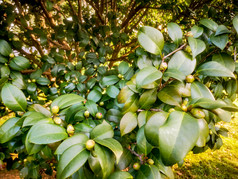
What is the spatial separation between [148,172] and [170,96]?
1.20ft

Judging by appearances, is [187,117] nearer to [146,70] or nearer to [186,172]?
[146,70]

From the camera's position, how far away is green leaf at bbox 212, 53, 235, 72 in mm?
754

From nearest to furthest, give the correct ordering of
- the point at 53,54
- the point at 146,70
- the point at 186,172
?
1. the point at 146,70
2. the point at 53,54
3. the point at 186,172

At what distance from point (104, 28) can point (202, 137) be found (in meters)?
1.63

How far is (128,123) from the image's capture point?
28.0 inches

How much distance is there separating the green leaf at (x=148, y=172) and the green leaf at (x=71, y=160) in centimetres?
32

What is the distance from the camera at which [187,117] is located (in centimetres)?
46

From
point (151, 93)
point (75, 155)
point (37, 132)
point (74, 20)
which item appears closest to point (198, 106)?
point (151, 93)

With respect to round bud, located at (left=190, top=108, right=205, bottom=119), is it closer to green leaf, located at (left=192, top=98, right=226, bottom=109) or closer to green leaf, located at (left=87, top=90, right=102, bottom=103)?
green leaf, located at (left=192, top=98, right=226, bottom=109)

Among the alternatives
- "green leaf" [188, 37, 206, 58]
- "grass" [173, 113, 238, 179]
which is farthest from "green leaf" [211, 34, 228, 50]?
"grass" [173, 113, 238, 179]

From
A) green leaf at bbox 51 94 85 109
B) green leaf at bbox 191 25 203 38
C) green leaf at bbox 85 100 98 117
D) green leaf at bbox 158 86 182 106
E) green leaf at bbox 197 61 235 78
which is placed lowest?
green leaf at bbox 85 100 98 117

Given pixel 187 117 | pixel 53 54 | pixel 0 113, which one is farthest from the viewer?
pixel 0 113

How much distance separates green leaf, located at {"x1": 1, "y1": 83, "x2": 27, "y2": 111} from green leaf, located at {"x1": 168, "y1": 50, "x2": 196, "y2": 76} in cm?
77

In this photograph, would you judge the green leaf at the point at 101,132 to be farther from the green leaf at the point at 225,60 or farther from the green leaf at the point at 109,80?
the green leaf at the point at 225,60
